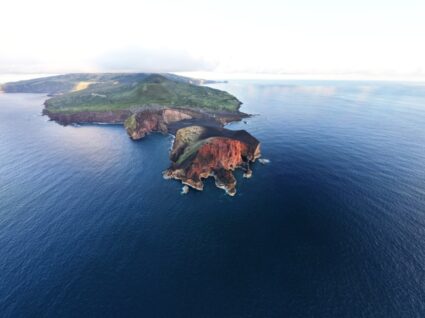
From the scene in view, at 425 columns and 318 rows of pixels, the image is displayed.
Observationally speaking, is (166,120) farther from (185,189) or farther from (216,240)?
(216,240)

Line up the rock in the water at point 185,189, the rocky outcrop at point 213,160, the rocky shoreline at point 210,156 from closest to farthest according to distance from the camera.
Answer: the rock in the water at point 185,189, the rocky outcrop at point 213,160, the rocky shoreline at point 210,156

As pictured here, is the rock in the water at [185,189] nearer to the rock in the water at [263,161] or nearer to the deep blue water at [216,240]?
the deep blue water at [216,240]

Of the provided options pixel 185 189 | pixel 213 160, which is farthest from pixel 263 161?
pixel 185 189

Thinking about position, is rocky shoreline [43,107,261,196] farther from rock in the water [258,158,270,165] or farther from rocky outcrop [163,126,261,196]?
rock in the water [258,158,270,165]

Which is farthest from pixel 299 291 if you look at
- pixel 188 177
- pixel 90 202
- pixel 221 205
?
pixel 90 202

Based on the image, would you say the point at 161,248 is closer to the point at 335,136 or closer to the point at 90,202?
the point at 90,202

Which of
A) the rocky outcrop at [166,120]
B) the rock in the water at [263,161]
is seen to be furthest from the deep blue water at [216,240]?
the rocky outcrop at [166,120]
